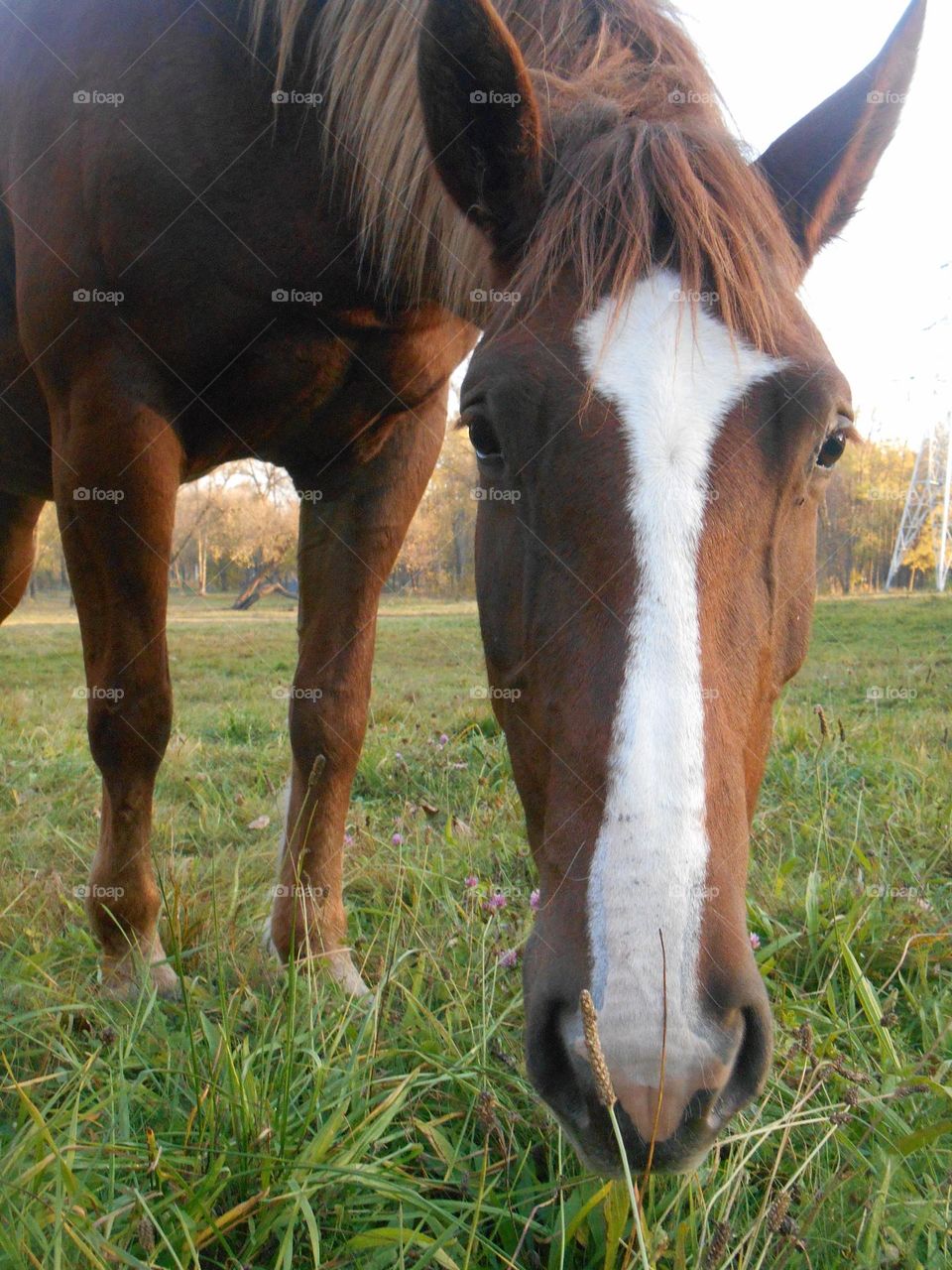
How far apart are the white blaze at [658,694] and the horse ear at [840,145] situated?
0.61 m

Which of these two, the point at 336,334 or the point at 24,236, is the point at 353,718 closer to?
the point at 336,334

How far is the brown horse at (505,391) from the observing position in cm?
128

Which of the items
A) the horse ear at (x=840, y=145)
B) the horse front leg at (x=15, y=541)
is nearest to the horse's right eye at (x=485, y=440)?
the horse ear at (x=840, y=145)

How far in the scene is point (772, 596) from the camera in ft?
5.24

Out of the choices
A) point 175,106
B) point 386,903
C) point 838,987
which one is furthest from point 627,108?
point 386,903

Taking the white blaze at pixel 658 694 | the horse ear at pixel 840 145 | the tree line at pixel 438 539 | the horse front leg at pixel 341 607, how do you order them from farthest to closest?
the tree line at pixel 438 539 → the horse front leg at pixel 341 607 → the horse ear at pixel 840 145 → the white blaze at pixel 658 694

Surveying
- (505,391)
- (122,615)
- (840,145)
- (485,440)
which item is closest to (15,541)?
(122,615)

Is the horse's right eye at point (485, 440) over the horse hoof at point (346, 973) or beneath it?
over

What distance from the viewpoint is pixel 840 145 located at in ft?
6.53

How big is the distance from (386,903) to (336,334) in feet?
6.01

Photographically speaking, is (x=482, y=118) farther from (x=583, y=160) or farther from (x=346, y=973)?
(x=346, y=973)

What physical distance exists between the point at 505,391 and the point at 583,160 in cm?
53

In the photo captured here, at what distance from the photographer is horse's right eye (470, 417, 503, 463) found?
175 centimetres

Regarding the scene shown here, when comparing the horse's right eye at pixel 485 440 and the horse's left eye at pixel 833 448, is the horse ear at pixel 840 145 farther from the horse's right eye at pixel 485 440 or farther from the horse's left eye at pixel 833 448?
the horse's right eye at pixel 485 440
